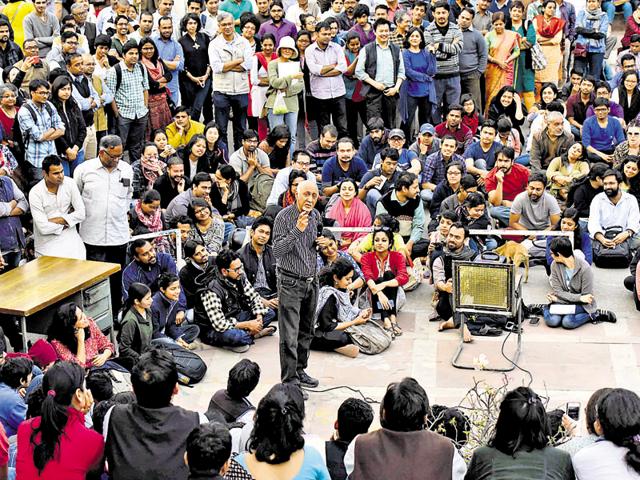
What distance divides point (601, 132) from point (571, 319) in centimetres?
342

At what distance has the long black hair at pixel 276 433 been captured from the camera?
17.3 feet

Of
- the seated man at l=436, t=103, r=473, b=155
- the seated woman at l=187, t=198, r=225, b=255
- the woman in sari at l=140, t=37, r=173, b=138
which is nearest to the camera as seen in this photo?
the seated woman at l=187, t=198, r=225, b=255

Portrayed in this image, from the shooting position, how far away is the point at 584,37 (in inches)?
581

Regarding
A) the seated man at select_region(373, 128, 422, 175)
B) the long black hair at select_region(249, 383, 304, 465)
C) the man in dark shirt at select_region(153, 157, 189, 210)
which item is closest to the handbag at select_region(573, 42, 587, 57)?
the seated man at select_region(373, 128, 422, 175)

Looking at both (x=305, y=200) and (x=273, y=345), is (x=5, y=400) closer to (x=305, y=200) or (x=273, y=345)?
(x=305, y=200)

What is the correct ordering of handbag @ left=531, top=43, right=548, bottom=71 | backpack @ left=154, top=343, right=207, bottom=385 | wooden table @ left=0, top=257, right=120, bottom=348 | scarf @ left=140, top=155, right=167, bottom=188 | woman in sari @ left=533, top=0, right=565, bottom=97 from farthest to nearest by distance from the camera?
woman in sari @ left=533, top=0, right=565, bottom=97, handbag @ left=531, top=43, right=548, bottom=71, scarf @ left=140, top=155, right=167, bottom=188, backpack @ left=154, top=343, right=207, bottom=385, wooden table @ left=0, top=257, right=120, bottom=348

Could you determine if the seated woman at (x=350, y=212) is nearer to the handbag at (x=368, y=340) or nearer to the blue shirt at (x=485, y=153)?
the handbag at (x=368, y=340)

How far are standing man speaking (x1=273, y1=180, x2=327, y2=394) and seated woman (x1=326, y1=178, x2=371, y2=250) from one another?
240cm

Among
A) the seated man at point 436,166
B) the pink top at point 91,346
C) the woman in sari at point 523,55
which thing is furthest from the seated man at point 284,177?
the woman in sari at point 523,55

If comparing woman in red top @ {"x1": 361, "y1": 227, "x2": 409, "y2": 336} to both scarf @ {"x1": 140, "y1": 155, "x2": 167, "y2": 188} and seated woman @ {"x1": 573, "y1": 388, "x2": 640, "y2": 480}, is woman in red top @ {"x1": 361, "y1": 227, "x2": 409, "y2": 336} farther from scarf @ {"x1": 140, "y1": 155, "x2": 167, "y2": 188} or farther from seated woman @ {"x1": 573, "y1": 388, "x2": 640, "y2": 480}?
seated woman @ {"x1": 573, "y1": 388, "x2": 640, "y2": 480}

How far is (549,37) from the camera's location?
1457cm

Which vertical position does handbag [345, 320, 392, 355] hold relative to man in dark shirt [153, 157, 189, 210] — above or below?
below

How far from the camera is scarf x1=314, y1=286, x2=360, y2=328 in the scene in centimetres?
963

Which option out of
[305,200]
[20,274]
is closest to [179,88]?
[20,274]
